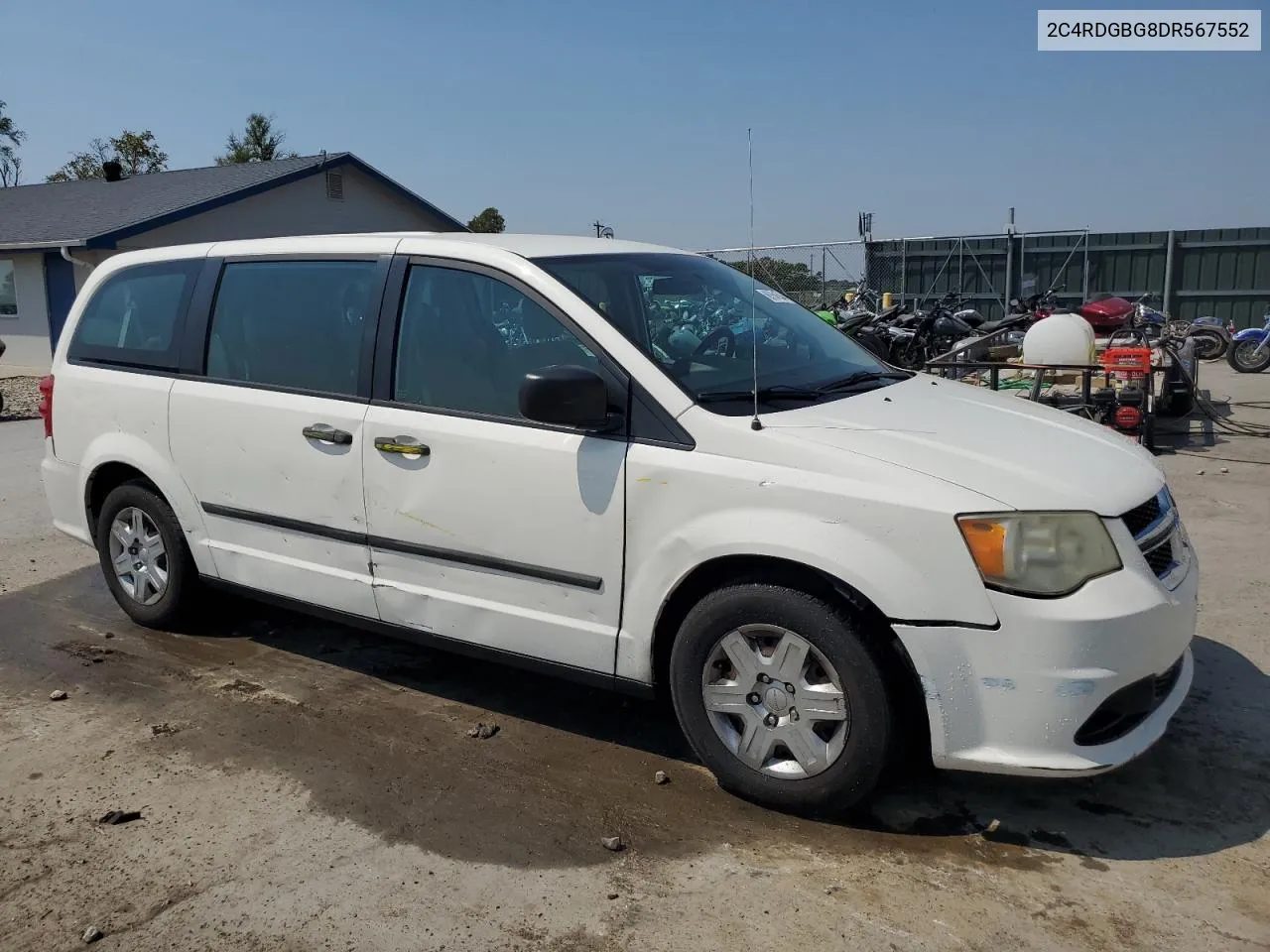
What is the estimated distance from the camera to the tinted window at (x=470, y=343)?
3705mm

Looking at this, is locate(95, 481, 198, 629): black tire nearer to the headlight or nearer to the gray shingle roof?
the headlight

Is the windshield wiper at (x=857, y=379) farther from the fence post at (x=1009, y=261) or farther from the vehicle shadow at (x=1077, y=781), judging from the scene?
the fence post at (x=1009, y=261)

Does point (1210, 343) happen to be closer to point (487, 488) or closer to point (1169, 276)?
point (1169, 276)

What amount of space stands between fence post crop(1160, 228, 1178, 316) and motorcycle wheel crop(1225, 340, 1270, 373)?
5594 mm

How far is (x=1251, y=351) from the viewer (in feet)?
50.6

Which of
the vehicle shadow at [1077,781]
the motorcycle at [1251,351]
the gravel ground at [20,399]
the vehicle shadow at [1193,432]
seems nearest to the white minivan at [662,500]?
the vehicle shadow at [1077,781]

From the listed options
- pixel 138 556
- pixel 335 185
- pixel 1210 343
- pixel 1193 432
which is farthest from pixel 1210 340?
pixel 335 185

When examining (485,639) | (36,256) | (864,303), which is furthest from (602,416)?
(36,256)

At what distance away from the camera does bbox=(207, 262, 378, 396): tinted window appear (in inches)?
163

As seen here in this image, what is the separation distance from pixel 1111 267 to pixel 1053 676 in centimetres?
2095

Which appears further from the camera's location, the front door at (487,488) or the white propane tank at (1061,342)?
the white propane tank at (1061,342)

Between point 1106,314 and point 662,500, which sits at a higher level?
point 1106,314

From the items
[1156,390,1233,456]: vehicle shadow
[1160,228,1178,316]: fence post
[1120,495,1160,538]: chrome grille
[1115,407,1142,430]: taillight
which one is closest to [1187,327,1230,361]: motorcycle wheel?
[1160,228,1178,316]: fence post

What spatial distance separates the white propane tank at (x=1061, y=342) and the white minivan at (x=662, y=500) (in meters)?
4.80
